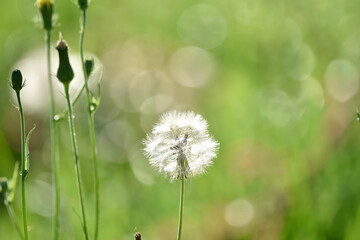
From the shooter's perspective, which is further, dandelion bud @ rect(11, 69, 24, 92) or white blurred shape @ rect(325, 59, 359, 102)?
white blurred shape @ rect(325, 59, 359, 102)

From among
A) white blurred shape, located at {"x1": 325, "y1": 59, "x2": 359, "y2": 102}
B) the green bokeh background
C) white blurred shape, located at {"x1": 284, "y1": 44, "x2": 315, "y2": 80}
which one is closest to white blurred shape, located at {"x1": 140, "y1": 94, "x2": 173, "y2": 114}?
the green bokeh background

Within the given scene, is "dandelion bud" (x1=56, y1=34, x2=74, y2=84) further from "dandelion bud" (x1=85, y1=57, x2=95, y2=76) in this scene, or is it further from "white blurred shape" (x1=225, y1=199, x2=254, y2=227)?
"white blurred shape" (x1=225, y1=199, x2=254, y2=227)

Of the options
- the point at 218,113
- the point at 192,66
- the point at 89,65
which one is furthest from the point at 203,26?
the point at 89,65

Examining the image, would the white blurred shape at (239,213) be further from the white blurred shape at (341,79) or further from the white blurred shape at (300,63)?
the white blurred shape at (300,63)

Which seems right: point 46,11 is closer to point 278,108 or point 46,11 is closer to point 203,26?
point 278,108

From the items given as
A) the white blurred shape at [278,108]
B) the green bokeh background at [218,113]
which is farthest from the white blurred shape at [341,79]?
the white blurred shape at [278,108]
